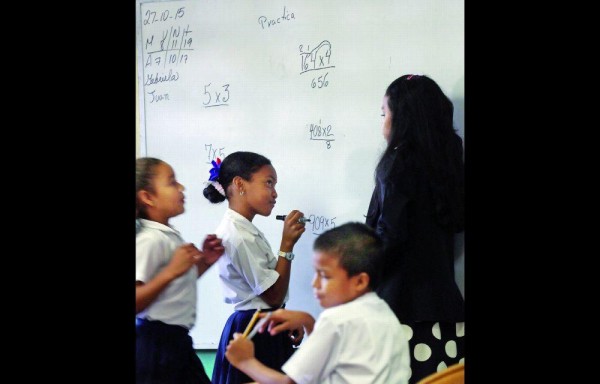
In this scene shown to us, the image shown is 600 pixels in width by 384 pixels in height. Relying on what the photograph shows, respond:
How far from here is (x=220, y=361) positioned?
2637mm

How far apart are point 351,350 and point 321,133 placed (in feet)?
2.43

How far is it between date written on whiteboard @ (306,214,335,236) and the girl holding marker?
3 centimetres

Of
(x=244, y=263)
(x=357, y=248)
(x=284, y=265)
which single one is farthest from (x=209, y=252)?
(x=357, y=248)

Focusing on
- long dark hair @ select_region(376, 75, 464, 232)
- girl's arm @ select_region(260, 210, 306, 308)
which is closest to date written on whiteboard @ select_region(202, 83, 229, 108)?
girl's arm @ select_region(260, 210, 306, 308)

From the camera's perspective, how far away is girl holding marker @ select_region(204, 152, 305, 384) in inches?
102

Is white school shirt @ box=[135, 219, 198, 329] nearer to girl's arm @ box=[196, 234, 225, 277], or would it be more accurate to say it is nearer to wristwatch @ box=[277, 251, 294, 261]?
girl's arm @ box=[196, 234, 225, 277]

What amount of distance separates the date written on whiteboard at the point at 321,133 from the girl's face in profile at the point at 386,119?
0.59 feet

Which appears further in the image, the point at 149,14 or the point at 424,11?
the point at 149,14

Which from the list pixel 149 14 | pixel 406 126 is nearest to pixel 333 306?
pixel 406 126

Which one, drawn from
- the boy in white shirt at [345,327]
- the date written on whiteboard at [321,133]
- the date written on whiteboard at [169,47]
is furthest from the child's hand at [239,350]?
the date written on whiteboard at [169,47]

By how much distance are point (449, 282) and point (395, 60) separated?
0.76 metres

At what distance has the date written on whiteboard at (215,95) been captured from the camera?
2693 millimetres
